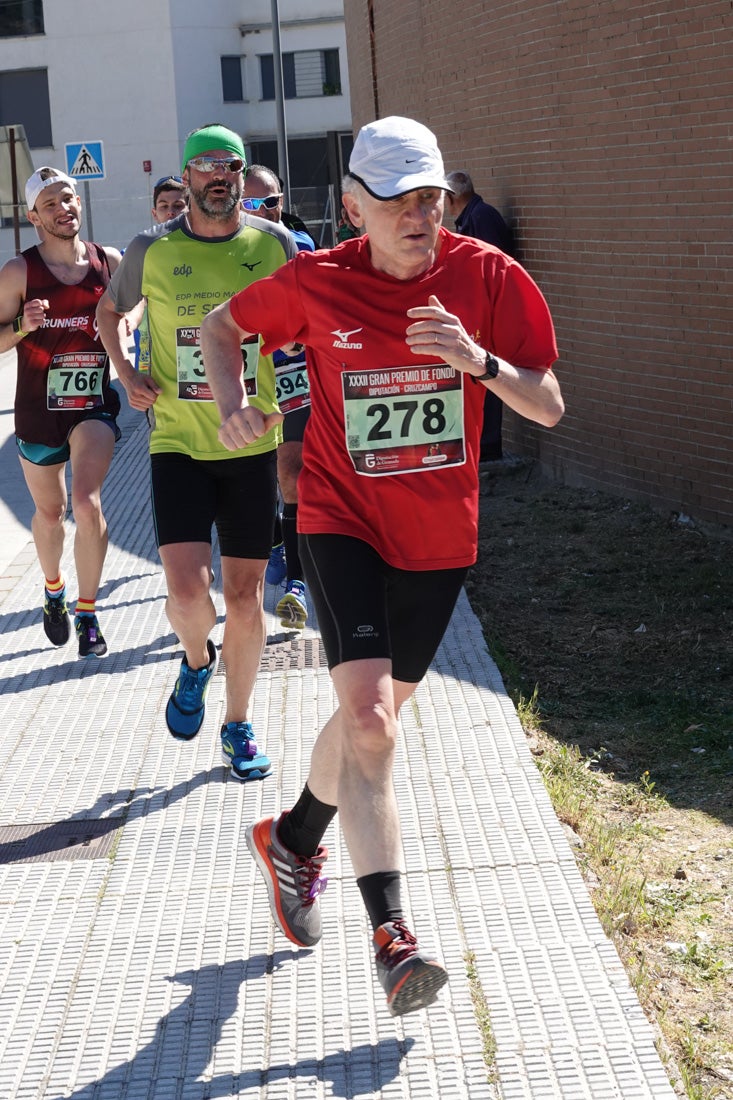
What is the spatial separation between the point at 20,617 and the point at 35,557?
1.60 metres

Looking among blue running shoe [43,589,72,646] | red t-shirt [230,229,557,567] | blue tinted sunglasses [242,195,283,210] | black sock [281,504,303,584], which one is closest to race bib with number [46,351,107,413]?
blue running shoe [43,589,72,646]

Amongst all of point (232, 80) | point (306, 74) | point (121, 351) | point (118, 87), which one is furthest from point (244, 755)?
point (306, 74)

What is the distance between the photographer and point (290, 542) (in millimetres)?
7703

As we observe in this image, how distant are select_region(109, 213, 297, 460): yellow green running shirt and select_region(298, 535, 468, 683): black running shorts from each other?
1.61m

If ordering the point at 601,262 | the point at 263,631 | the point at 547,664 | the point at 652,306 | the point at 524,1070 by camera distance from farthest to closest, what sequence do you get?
1. the point at 601,262
2. the point at 652,306
3. the point at 547,664
4. the point at 263,631
5. the point at 524,1070

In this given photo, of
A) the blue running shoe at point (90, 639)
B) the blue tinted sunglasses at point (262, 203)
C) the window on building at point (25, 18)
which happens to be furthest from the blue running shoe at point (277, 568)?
the window on building at point (25, 18)

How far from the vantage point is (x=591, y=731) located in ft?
19.9

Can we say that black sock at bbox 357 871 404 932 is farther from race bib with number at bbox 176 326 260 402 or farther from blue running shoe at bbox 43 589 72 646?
blue running shoe at bbox 43 589 72 646

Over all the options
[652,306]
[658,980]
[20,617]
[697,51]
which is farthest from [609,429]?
[658,980]

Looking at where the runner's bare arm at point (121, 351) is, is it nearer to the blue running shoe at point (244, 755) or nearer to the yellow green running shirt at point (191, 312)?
the yellow green running shirt at point (191, 312)

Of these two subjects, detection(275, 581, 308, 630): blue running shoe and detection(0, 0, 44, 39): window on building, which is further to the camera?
detection(0, 0, 44, 39): window on building

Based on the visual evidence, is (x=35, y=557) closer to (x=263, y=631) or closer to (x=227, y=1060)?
(x=263, y=631)

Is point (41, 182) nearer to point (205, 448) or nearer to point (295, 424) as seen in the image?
point (295, 424)

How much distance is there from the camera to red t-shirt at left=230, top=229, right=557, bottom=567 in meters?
3.81
